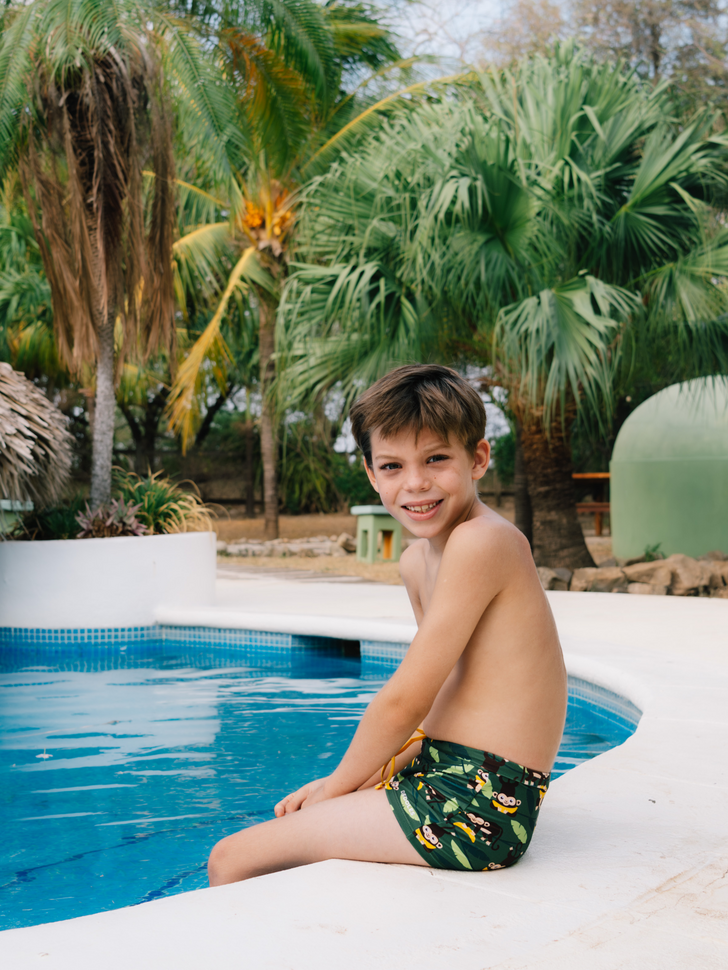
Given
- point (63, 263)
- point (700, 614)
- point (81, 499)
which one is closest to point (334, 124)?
point (63, 263)

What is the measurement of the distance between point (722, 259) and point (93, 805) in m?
6.95

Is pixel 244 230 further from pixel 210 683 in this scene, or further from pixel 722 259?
pixel 210 683

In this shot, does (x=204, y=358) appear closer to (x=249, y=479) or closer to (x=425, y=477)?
(x=249, y=479)

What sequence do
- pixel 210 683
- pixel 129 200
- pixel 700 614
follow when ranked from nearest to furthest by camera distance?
pixel 210 683, pixel 700 614, pixel 129 200

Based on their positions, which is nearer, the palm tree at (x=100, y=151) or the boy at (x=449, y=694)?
the boy at (x=449, y=694)

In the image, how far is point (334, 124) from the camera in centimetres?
1338

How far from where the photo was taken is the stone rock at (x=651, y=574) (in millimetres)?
8461

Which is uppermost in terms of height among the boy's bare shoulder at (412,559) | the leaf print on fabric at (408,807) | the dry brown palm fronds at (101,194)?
the dry brown palm fronds at (101,194)

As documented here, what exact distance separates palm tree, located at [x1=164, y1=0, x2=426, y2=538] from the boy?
7737 millimetres

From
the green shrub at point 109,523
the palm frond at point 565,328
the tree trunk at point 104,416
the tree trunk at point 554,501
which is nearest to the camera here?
the green shrub at point 109,523

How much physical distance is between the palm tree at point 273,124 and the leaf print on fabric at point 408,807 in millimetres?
8138

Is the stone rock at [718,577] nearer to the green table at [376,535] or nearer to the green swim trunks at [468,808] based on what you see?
the green table at [376,535]

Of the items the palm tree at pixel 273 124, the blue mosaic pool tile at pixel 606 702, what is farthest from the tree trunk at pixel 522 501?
the blue mosaic pool tile at pixel 606 702

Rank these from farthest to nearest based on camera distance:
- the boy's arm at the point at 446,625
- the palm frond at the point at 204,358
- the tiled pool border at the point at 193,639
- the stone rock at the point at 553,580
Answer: the palm frond at the point at 204,358
the stone rock at the point at 553,580
the tiled pool border at the point at 193,639
the boy's arm at the point at 446,625
